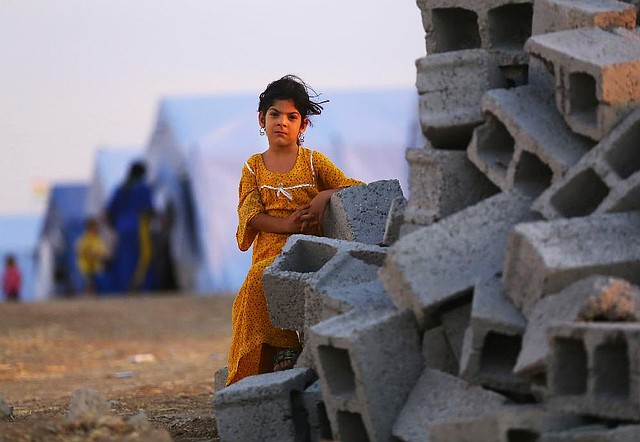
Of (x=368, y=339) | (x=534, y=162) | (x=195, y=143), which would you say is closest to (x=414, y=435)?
(x=368, y=339)

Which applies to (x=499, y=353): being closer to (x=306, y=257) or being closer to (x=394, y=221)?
(x=394, y=221)

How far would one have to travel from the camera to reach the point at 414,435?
4008mm

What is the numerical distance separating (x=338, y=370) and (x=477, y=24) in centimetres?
183

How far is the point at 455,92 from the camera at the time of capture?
4.87m

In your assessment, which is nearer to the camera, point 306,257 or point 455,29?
point 306,257

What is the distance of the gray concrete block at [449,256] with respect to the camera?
162 inches

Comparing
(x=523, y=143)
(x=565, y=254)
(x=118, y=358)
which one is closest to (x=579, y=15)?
(x=523, y=143)

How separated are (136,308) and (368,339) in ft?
38.9

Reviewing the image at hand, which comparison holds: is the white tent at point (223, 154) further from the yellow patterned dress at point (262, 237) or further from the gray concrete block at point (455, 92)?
the gray concrete block at point (455, 92)

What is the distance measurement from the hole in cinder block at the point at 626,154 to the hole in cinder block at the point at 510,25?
104cm

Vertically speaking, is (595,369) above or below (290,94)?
below

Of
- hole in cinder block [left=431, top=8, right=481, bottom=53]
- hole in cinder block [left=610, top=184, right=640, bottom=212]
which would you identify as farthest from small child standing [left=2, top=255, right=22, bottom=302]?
hole in cinder block [left=610, top=184, right=640, bottom=212]

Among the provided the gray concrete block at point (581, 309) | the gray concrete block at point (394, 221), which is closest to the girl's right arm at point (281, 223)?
the gray concrete block at point (394, 221)

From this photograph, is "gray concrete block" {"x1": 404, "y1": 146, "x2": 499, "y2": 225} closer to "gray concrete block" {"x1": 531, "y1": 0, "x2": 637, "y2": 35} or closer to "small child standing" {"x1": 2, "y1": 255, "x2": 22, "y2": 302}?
"gray concrete block" {"x1": 531, "y1": 0, "x2": 637, "y2": 35}
